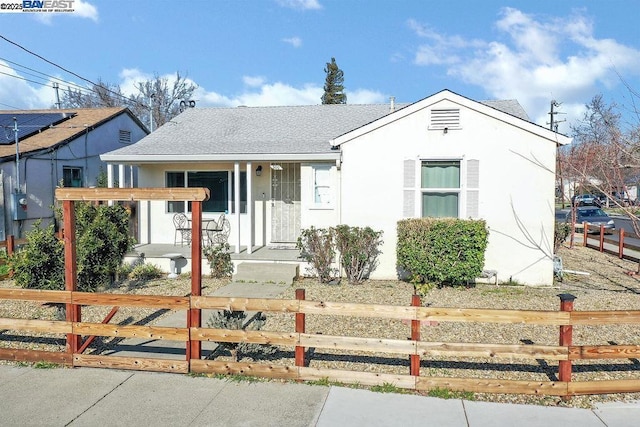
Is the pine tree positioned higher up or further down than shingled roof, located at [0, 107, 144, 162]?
higher up

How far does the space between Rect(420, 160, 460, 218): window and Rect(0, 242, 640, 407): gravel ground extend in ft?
5.65

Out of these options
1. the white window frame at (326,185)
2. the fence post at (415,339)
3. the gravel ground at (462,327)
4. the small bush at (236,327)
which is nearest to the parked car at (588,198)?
the gravel ground at (462,327)

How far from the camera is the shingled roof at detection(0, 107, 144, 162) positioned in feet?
44.4

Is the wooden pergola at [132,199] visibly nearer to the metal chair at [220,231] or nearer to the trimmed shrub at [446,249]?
the trimmed shrub at [446,249]

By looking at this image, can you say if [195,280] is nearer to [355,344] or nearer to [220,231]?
[355,344]

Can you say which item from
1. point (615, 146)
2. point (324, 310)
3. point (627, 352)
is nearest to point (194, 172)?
point (324, 310)

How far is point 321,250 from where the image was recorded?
9781mm

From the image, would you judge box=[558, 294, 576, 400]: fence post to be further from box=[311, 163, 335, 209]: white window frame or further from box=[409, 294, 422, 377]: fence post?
box=[311, 163, 335, 209]: white window frame

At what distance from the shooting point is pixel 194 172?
12742 millimetres

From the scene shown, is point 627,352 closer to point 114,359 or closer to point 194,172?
point 114,359

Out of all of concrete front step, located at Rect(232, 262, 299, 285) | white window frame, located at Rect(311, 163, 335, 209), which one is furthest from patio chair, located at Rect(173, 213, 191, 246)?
white window frame, located at Rect(311, 163, 335, 209)

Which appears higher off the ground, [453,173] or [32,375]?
[453,173]

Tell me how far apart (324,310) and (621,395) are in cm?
300

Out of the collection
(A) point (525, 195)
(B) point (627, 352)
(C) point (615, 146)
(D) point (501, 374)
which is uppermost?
(C) point (615, 146)
